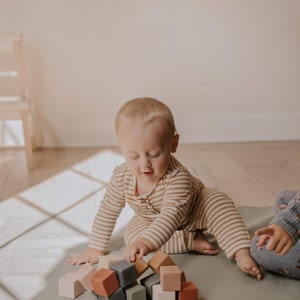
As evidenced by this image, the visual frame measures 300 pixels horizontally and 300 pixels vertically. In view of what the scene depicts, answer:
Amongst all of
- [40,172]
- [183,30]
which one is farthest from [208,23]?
[40,172]

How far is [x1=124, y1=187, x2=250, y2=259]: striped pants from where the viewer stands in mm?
1258

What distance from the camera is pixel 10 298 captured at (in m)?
1.14

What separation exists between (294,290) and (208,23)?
5.42ft

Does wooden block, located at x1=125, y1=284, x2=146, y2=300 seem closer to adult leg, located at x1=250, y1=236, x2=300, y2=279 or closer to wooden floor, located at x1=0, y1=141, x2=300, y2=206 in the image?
adult leg, located at x1=250, y1=236, x2=300, y2=279

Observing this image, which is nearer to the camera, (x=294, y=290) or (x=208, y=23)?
(x=294, y=290)

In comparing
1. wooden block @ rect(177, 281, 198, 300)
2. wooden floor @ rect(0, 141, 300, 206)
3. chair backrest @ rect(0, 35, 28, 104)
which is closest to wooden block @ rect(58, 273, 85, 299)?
wooden block @ rect(177, 281, 198, 300)

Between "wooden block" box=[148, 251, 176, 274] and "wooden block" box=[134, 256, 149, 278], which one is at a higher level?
"wooden block" box=[148, 251, 176, 274]

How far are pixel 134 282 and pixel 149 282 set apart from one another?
0.04m

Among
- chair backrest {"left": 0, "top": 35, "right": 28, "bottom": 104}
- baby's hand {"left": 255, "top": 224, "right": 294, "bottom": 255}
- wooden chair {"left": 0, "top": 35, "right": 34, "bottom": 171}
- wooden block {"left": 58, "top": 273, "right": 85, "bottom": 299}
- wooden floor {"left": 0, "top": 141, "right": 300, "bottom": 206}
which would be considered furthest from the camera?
chair backrest {"left": 0, "top": 35, "right": 28, "bottom": 104}

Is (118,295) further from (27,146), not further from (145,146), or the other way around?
(27,146)

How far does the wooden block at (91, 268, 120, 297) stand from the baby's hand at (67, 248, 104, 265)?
243 millimetres

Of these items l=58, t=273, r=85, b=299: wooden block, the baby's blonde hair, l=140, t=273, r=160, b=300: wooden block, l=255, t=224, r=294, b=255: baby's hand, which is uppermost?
the baby's blonde hair

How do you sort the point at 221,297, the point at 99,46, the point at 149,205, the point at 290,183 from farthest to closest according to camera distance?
the point at 99,46 < the point at 290,183 < the point at 149,205 < the point at 221,297

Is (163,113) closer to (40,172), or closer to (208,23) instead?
(40,172)
